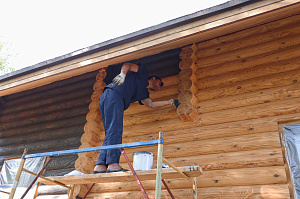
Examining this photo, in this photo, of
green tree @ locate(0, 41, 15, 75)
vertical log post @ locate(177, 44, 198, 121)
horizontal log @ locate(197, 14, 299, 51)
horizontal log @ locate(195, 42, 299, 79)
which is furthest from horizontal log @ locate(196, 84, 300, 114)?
green tree @ locate(0, 41, 15, 75)

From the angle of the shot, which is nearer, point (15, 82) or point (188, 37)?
point (188, 37)

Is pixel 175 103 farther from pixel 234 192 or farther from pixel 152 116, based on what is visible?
pixel 234 192

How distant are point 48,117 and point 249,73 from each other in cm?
442

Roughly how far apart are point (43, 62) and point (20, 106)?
2445mm

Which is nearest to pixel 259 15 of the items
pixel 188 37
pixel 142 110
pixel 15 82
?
pixel 188 37

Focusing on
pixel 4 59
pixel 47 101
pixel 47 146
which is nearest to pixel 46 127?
pixel 47 146

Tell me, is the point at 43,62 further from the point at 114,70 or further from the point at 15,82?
the point at 114,70

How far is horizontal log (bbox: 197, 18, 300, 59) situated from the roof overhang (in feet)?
0.76

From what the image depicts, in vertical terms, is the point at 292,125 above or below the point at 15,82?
below

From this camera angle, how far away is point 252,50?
470 centimetres

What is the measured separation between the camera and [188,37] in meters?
4.15

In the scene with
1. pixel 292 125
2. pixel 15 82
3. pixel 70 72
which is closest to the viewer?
pixel 292 125

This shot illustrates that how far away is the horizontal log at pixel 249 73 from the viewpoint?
431 cm

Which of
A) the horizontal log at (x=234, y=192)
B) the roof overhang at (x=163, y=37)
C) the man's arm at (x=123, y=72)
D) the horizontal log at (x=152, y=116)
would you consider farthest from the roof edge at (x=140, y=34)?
the horizontal log at (x=234, y=192)
